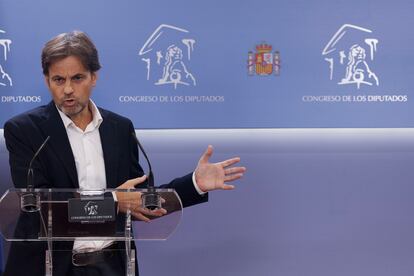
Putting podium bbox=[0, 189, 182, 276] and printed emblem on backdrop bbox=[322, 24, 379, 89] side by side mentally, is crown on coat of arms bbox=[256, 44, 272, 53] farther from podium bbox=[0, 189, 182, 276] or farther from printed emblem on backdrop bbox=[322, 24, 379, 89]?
podium bbox=[0, 189, 182, 276]

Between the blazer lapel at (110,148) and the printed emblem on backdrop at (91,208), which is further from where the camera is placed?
the blazer lapel at (110,148)

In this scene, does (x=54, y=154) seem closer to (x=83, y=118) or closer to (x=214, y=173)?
(x=83, y=118)

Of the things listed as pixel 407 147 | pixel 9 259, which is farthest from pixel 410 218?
pixel 9 259

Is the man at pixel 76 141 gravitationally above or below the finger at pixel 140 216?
above

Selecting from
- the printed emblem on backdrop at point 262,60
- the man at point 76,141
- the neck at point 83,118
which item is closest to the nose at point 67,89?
the man at point 76,141

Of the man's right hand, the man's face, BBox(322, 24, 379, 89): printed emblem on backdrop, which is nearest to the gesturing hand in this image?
the man's right hand

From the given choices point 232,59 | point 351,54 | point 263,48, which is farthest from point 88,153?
point 351,54

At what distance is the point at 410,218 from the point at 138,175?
204 cm

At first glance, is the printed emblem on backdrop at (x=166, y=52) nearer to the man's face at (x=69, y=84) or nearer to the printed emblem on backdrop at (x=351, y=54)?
the printed emblem on backdrop at (x=351, y=54)

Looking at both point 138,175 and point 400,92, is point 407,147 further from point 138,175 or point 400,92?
point 138,175

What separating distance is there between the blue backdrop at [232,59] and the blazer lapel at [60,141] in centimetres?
124

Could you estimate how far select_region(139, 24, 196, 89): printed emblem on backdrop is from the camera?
11.8ft

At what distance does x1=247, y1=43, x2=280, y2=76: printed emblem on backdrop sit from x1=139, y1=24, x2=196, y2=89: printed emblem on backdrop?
343 millimetres

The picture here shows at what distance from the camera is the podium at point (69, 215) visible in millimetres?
1841
